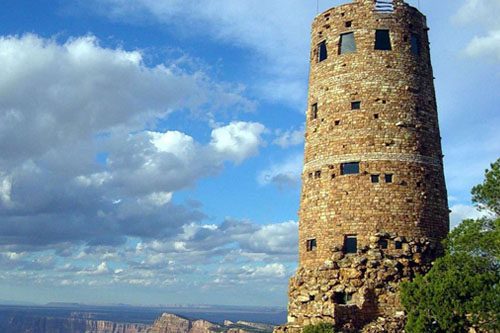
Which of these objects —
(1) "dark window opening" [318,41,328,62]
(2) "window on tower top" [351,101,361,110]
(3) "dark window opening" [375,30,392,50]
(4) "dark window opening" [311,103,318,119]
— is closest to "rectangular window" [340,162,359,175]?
(2) "window on tower top" [351,101,361,110]

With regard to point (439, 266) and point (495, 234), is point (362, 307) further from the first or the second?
point (495, 234)

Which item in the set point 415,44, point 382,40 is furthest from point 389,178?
point 415,44

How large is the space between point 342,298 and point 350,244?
3763 millimetres

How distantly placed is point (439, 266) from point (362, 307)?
255 inches

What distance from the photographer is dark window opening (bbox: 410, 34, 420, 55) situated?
49.7 metres

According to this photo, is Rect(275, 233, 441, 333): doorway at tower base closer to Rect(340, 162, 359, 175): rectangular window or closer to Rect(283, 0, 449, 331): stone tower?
Rect(283, 0, 449, 331): stone tower

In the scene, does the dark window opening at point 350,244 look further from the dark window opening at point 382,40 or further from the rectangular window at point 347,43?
the dark window opening at point 382,40

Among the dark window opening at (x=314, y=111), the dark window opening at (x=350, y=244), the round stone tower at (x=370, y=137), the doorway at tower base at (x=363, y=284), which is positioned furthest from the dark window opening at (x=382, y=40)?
the dark window opening at (x=350, y=244)

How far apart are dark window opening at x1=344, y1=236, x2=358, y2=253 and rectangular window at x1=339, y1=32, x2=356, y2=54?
1379cm

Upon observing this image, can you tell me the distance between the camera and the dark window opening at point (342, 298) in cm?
4500

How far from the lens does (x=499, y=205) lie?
40.7 m

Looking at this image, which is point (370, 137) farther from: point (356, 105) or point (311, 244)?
point (311, 244)

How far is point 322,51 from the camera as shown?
5100 centimetres

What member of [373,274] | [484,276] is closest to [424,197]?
[373,274]
